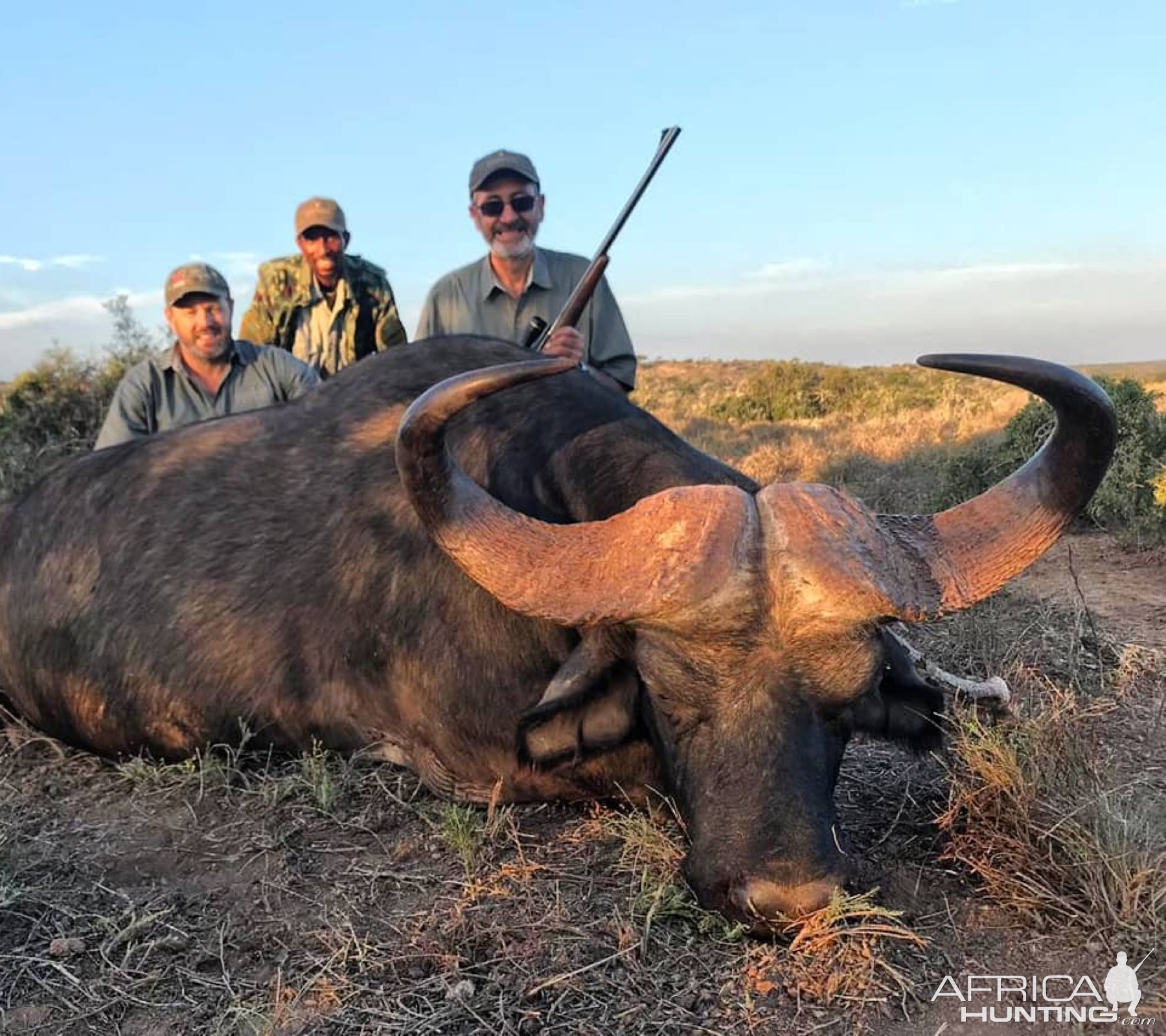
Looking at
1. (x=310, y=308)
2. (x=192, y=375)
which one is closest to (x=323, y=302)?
(x=310, y=308)

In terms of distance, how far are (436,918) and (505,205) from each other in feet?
16.8

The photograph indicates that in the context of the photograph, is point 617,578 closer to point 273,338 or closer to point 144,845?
point 144,845

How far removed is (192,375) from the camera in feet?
21.9

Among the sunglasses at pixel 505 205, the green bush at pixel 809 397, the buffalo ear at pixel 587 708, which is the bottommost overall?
the green bush at pixel 809 397

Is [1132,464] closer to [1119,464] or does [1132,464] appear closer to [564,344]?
[1119,464]

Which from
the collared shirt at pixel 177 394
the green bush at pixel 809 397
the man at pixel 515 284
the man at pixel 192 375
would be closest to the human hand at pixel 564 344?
the man at pixel 515 284

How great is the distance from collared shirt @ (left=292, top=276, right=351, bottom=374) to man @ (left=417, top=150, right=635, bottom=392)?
3.70 ft

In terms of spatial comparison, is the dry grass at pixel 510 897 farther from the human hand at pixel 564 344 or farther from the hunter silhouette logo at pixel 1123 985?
the human hand at pixel 564 344

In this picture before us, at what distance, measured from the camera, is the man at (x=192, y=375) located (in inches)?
257

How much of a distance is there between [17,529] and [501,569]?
2.94 m

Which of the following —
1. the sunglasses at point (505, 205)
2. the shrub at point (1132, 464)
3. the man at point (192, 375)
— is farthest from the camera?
the shrub at point (1132, 464)

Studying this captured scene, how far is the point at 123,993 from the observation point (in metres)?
2.58

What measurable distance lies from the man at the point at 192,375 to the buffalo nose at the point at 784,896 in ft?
16.2

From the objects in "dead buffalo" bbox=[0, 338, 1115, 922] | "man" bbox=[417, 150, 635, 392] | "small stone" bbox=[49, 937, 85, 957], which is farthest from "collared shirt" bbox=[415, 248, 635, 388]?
"small stone" bbox=[49, 937, 85, 957]
